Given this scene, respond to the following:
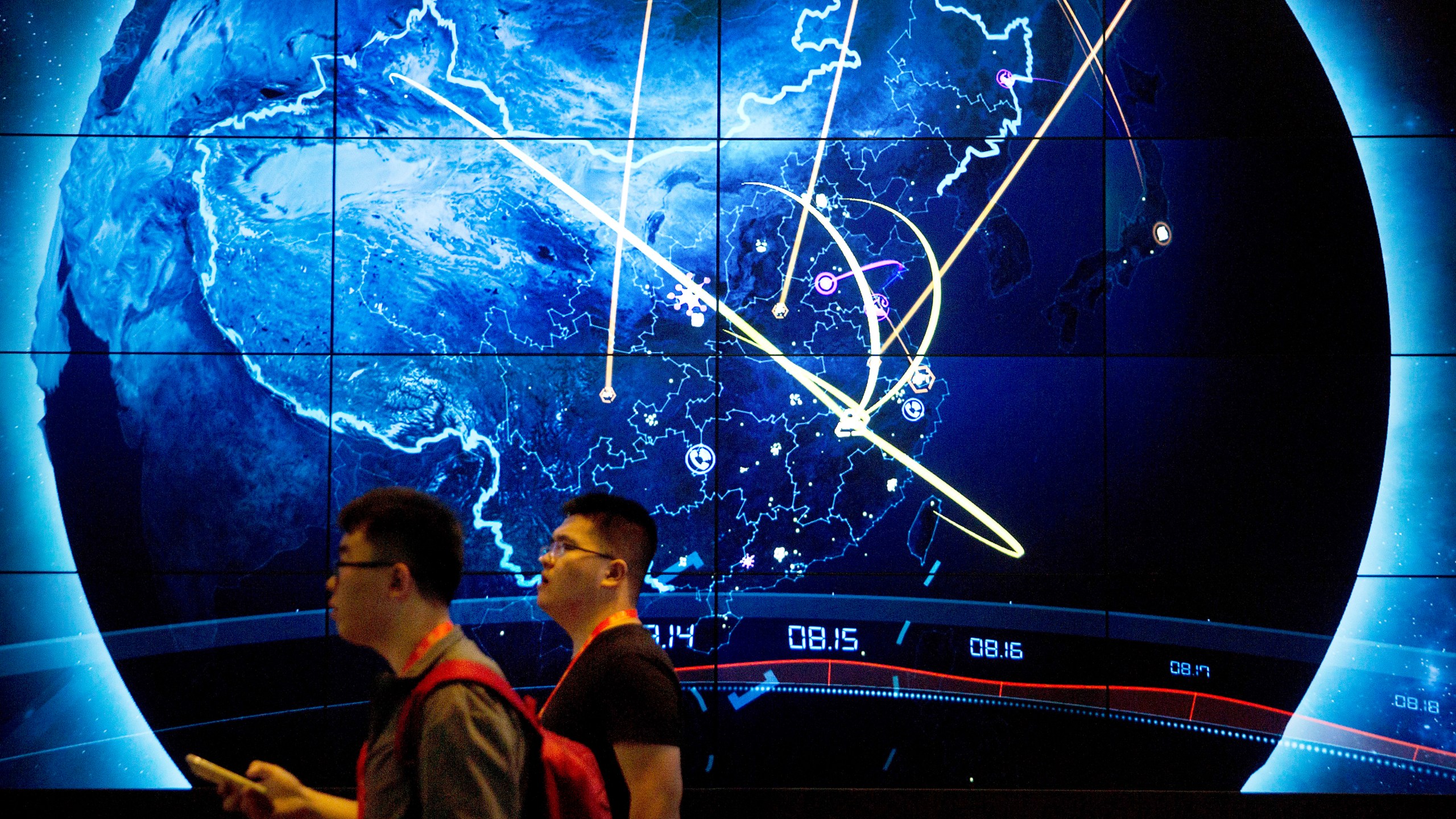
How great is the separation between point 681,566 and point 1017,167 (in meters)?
1.89

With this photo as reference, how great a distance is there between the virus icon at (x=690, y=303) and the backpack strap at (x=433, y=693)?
7.69ft

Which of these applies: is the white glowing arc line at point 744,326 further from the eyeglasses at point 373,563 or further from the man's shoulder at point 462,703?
the man's shoulder at point 462,703

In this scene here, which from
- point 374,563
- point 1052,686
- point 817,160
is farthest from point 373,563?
point 1052,686

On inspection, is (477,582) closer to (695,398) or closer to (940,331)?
(695,398)

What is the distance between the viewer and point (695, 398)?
3.64m

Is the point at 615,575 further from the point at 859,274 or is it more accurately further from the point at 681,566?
the point at 859,274

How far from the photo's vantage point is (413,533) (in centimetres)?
157

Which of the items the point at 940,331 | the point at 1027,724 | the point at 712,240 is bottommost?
the point at 1027,724

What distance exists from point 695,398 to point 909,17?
160 cm

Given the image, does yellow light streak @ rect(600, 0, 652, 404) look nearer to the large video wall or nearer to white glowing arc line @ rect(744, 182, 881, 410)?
the large video wall

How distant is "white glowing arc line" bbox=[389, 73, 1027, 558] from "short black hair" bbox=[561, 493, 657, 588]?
1.62 meters

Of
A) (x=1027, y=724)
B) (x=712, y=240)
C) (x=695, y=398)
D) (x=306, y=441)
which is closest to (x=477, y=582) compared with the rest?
(x=306, y=441)

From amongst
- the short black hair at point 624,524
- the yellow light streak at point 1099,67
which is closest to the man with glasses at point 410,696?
the short black hair at point 624,524

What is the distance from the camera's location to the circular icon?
363 cm
